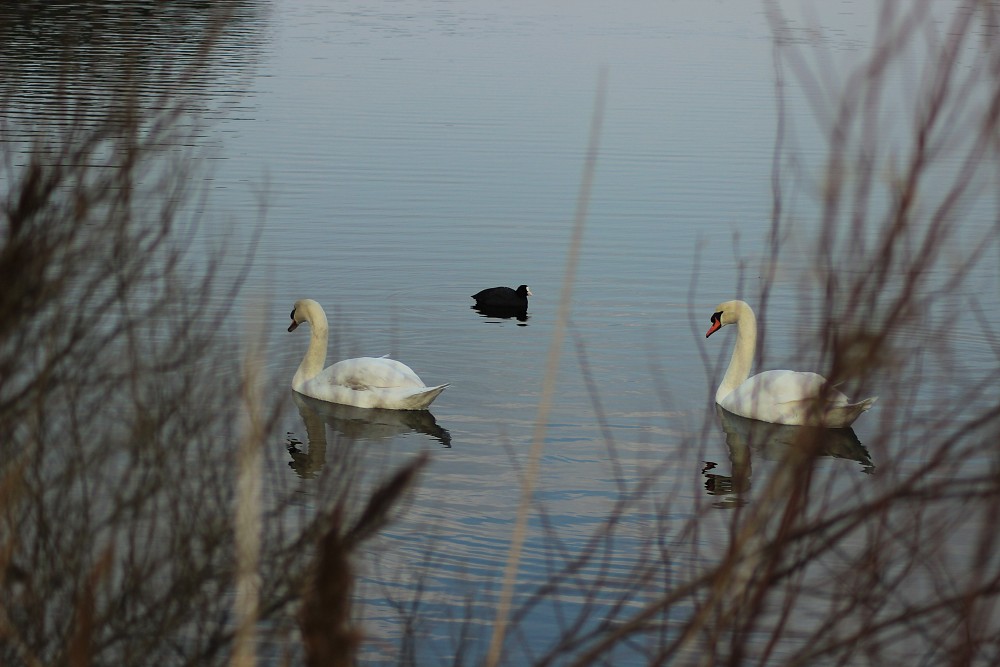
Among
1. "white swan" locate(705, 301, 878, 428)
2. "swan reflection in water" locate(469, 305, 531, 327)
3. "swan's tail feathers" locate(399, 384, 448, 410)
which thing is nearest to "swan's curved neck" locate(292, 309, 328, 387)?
"swan's tail feathers" locate(399, 384, 448, 410)

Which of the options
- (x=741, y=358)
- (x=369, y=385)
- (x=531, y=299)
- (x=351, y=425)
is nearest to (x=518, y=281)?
(x=531, y=299)

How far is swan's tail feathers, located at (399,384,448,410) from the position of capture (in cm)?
1008

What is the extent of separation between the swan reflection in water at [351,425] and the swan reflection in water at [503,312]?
2.42 m

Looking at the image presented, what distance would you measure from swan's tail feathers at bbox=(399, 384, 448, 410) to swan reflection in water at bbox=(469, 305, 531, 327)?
2.55 meters

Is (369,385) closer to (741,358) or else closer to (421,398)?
(421,398)

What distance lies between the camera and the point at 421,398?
33.5ft

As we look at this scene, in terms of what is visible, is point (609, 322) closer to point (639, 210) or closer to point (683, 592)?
point (639, 210)

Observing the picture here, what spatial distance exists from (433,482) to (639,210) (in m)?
10.0

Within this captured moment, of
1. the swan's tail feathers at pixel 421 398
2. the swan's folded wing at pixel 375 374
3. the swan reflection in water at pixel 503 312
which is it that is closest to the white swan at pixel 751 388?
the swan's tail feathers at pixel 421 398

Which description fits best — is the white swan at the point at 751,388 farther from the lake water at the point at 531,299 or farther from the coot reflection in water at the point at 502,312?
the coot reflection in water at the point at 502,312

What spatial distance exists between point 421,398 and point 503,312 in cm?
297

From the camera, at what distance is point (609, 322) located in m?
12.9

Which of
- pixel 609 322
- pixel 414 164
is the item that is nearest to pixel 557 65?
pixel 414 164

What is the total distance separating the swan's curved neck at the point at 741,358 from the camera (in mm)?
11258
